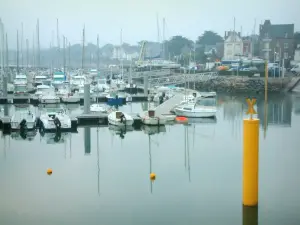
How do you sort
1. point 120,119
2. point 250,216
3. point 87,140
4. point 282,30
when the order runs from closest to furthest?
1. point 250,216
2. point 87,140
3. point 120,119
4. point 282,30

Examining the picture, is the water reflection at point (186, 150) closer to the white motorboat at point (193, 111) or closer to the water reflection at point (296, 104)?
the white motorboat at point (193, 111)

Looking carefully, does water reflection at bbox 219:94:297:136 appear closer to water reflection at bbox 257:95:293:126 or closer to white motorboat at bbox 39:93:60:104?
water reflection at bbox 257:95:293:126

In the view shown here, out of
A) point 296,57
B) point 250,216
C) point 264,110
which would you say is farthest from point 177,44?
point 250,216

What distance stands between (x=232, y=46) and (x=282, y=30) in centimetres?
554

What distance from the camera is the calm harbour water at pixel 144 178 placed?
5.25 m

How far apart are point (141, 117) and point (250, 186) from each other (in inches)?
295

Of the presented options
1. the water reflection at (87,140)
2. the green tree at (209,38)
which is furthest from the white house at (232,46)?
Result: the water reflection at (87,140)

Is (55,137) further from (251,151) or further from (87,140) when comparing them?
(251,151)

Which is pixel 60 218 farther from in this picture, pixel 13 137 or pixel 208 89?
pixel 208 89

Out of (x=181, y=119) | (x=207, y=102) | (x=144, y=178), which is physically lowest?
(x=144, y=178)

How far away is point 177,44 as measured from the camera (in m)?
40.1

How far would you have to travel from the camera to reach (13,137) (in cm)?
1040

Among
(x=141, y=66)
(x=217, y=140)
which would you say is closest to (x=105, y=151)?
(x=217, y=140)

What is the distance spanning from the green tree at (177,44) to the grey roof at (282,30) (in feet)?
41.8
